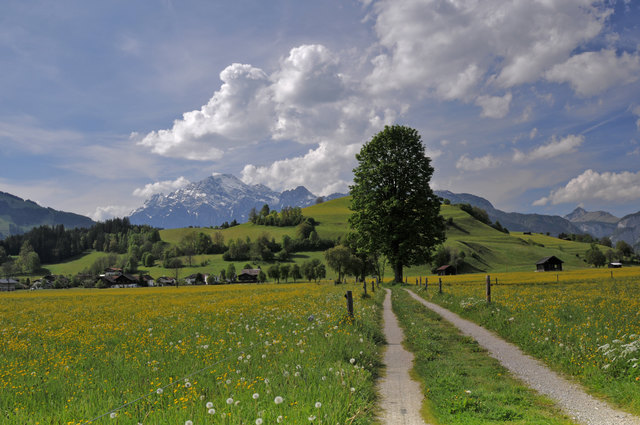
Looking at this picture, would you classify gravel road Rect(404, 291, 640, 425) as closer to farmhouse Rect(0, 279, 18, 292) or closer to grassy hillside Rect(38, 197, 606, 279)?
grassy hillside Rect(38, 197, 606, 279)

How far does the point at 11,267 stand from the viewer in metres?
174

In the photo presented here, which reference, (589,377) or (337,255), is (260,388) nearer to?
(589,377)

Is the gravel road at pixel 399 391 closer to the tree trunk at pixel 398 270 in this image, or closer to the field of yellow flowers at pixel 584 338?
the field of yellow flowers at pixel 584 338

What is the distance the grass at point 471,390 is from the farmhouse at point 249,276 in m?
131

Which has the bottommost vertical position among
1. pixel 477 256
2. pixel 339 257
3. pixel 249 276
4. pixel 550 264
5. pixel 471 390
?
pixel 249 276

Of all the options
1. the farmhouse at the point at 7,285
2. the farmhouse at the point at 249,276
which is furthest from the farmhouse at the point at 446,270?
the farmhouse at the point at 7,285

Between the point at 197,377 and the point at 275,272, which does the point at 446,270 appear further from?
the point at 197,377

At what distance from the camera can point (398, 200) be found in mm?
42438

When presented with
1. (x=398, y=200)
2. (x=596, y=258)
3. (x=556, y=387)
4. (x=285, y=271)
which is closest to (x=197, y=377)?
(x=556, y=387)

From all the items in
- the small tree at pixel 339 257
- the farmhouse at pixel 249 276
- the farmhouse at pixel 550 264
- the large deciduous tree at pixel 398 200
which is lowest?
the farmhouse at pixel 249 276

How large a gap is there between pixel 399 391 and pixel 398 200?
34.8 metres

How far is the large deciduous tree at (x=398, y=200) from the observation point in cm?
4303

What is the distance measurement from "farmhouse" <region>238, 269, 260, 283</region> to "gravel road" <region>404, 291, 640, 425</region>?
5171 inches

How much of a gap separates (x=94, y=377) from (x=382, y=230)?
36.7m
